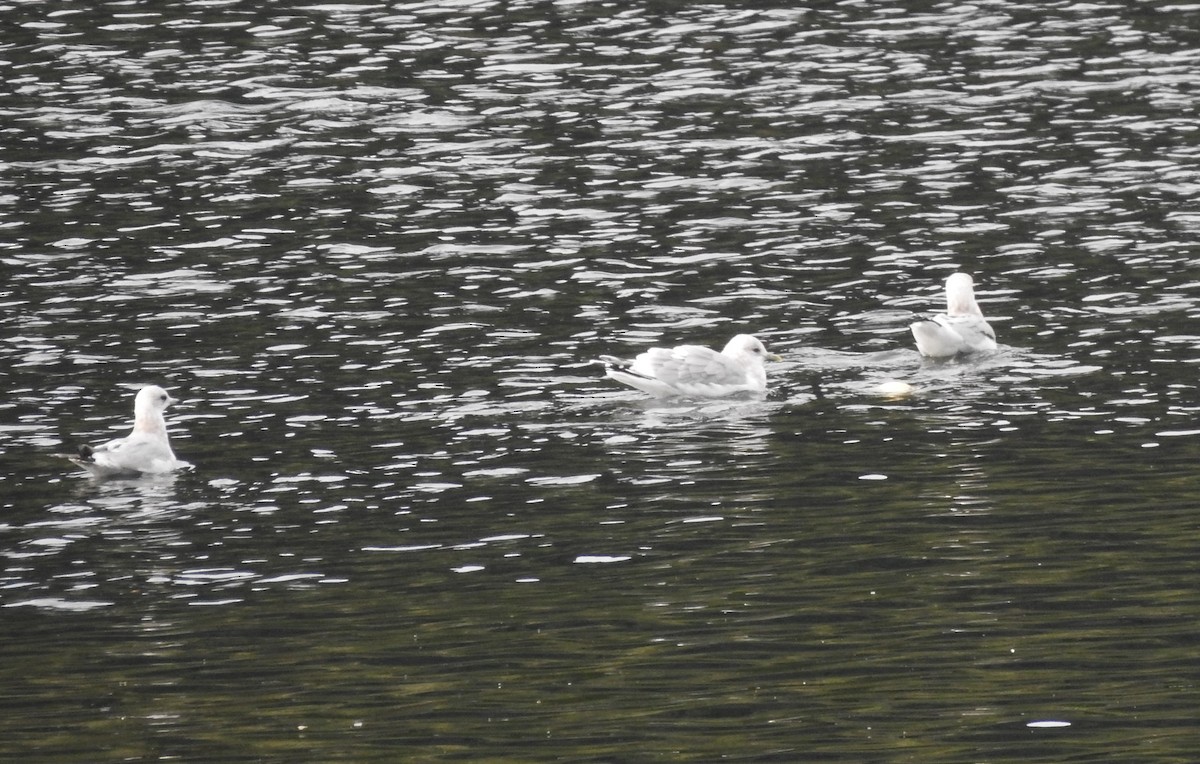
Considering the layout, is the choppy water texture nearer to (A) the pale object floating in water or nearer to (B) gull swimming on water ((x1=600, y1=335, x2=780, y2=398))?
(A) the pale object floating in water

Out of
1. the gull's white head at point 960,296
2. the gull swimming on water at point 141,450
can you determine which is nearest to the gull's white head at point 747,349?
the gull's white head at point 960,296

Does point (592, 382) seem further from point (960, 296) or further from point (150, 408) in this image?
point (150, 408)

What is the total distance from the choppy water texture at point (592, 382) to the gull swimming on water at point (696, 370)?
353 millimetres

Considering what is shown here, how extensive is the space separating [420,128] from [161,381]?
11834mm

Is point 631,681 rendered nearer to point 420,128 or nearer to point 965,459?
point 965,459

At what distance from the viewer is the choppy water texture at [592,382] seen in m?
12.2

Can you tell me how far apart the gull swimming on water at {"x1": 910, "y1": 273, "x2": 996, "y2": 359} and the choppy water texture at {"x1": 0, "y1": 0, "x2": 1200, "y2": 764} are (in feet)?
0.83

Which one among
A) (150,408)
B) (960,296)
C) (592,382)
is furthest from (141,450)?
(960,296)

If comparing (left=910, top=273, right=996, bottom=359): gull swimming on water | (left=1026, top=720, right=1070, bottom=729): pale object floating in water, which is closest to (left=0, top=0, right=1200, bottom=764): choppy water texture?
(left=1026, top=720, right=1070, bottom=729): pale object floating in water

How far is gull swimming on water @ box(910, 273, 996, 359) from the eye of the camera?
2136 cm

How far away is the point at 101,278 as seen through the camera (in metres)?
25.2

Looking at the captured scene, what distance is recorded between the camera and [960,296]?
22078 mm

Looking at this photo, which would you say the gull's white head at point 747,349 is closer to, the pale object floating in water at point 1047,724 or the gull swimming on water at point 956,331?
the gull swimming on water at point 956,331

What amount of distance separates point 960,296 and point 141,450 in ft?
30.3
